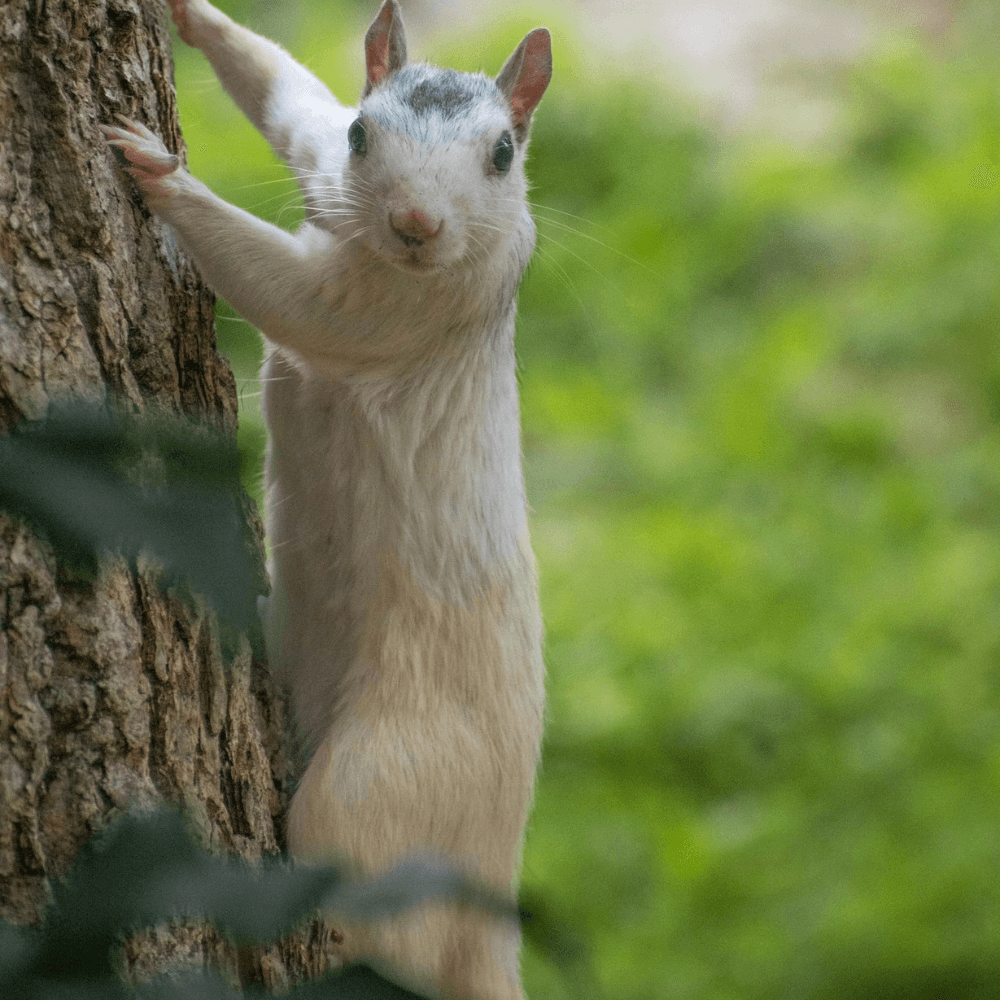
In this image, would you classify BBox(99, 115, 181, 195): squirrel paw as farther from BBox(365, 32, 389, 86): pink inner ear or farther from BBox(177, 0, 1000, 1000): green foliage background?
BBox(177, 0, 1000, 1000): green foliage background

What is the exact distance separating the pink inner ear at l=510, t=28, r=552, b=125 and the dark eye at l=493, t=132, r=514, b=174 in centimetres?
11

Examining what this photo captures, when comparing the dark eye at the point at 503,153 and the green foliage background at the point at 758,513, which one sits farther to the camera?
the green foliage background at the point at 758,513

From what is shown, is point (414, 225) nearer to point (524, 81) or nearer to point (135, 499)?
point (524, 81)

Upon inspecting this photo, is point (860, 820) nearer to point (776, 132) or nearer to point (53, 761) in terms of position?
point (53, 761)

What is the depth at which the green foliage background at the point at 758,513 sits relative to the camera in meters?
2.73

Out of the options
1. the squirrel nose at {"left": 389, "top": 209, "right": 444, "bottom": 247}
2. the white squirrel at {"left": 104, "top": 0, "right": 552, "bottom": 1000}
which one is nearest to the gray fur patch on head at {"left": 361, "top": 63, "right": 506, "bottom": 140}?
the white squirrel at {"left": 104, "top": 0, "right": 552, "bottom": 1000}

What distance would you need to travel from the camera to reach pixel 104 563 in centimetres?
104

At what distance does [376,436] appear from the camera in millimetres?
1592

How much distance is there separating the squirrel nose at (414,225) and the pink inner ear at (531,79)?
355 mm

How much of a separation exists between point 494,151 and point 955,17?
485 centimetres

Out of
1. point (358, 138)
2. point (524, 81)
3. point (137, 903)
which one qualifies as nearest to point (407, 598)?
point (358, 138)

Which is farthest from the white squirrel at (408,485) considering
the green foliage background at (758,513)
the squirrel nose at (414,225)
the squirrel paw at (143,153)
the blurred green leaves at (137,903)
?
the blurred green leaves at (137,903)

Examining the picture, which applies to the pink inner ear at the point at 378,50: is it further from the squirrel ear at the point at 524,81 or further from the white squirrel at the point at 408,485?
the squirrel ear at the point at 524,81

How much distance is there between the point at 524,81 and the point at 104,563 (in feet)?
3.35
